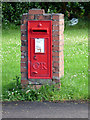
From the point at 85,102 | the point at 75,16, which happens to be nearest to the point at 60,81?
the point at 85,102

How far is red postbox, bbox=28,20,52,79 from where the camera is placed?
689 centimetres

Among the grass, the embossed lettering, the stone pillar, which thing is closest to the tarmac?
the grass

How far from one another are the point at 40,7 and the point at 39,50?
10.6 m

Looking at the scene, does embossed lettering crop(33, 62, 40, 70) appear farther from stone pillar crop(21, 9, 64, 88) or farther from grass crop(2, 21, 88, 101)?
grass crop(2, 21, 88, 101)

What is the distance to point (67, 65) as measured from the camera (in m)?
9.80

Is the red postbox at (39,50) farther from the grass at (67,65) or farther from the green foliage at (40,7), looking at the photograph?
the green foliage at (40,7)

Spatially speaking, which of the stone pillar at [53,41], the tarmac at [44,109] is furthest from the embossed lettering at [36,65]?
the tarmac at [44,109]

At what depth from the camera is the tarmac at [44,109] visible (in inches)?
227

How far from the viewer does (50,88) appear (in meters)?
7.00

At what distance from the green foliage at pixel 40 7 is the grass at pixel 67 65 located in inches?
24.2

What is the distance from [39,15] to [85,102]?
192 centimetres

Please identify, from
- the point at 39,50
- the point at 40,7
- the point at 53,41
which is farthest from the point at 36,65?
the point at 40,7

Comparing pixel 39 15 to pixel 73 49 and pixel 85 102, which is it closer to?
pixel 85 102

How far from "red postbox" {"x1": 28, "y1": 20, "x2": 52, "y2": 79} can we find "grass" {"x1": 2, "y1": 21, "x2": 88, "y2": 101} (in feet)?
1.12
